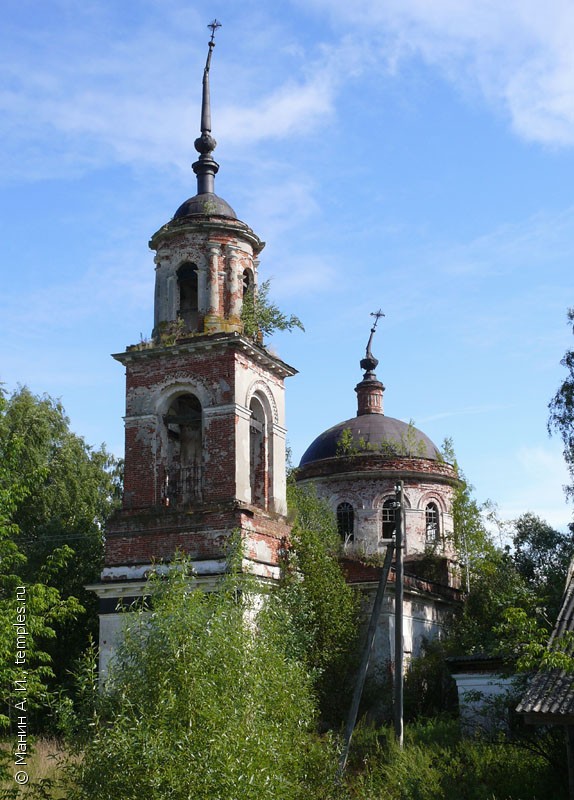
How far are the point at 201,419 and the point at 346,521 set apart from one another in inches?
355

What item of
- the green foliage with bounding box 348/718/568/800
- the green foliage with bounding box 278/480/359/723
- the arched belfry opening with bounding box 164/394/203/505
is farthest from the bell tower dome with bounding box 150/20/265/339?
the green foliage with bounding box 348/718/568/800

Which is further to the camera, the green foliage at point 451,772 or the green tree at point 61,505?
the green tree at point 61,505

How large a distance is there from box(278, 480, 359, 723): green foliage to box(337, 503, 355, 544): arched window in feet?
22.2

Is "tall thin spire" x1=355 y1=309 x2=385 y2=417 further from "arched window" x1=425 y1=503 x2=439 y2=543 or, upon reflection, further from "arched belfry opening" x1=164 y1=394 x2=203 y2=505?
"arched belfry opening" x1=164 y1=394 x2=203 y2=505

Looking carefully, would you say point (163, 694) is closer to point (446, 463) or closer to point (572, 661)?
point (572, 661)

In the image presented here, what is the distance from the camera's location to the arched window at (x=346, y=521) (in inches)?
1120

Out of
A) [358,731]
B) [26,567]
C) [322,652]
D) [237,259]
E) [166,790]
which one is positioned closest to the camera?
[166,790]

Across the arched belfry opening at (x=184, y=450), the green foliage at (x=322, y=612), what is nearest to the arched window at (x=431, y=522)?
the green foliage at (x=322, y=612)

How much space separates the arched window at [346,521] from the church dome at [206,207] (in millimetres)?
9931

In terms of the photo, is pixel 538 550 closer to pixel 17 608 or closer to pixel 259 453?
pixel 259 453

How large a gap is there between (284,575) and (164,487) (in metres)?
2.92

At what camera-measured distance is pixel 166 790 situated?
453 inches

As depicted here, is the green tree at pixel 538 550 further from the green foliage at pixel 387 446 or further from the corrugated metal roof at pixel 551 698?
the corrugated metal roof at pixel 551 698

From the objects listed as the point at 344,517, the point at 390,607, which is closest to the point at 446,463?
the point at 344,517
